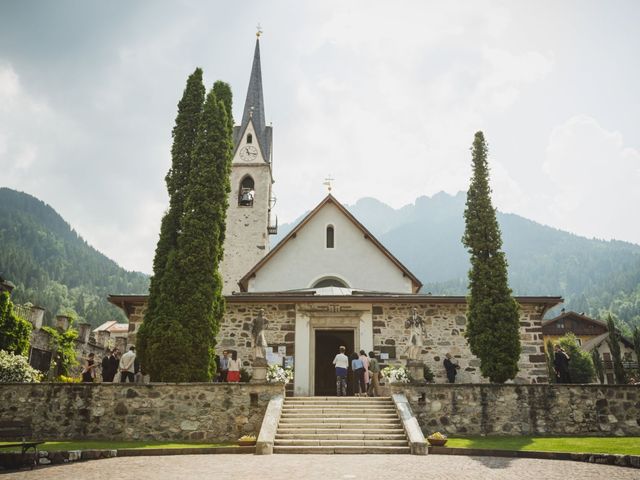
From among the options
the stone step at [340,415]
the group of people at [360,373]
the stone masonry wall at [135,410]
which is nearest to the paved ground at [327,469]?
the stone step at [340,415]

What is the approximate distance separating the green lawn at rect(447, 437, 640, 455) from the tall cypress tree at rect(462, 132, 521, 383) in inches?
101

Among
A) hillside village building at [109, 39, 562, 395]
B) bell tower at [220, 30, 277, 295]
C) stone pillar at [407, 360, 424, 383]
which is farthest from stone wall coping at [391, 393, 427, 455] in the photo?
bell tower at [220, 30, 277, 295]

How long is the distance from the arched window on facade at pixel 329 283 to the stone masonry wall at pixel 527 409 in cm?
841

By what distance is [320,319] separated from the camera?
1758cm

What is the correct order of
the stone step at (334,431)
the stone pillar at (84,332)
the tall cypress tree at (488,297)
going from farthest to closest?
the stone pillar at (84,332)
the tall cypress tree at (488,297)
the stone step at (334,431)

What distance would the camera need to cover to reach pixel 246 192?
33.1 metres

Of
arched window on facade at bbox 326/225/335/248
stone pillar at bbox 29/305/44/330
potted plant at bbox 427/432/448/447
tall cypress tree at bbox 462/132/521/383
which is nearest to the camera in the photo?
potted plant at bbox 427/432/448/447

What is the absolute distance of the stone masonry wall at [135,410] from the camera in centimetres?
1227

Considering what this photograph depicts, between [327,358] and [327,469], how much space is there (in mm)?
12301

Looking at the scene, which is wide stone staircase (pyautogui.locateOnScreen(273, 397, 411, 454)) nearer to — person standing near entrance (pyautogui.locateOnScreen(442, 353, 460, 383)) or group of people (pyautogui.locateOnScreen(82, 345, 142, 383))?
person standing near entrance (pyautogui.locateOnScreen(442, 353, 460, 383))

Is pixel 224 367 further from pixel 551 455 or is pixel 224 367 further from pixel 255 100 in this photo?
pixel 255 100

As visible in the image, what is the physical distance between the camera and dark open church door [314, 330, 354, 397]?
63.3 ft

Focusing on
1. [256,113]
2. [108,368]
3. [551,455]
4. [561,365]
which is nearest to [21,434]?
[108,368]

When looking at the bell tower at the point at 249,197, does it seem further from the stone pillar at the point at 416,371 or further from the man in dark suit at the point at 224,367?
the stone pillar at the point at 416,371
